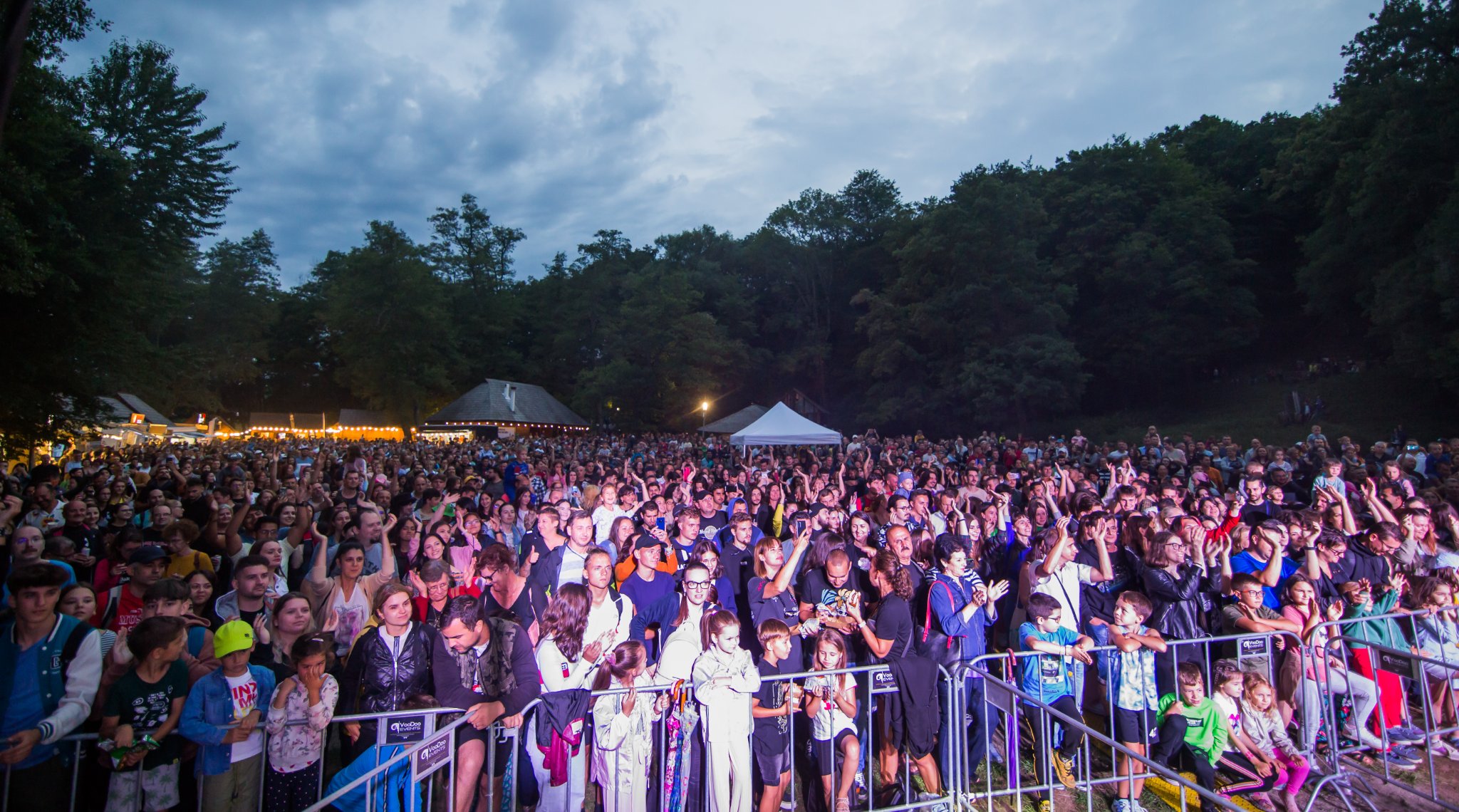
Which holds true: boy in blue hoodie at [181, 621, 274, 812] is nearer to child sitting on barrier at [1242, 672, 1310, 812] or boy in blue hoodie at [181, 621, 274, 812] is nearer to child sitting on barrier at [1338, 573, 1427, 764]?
child sitting on barrier at [1242, 672, 1310, 812]

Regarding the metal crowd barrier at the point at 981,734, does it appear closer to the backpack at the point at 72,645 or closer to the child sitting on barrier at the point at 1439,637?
the child sitting on barrier at the point at 1439,637

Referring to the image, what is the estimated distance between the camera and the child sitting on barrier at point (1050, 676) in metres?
3.99

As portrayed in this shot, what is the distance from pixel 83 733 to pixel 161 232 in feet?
54.1

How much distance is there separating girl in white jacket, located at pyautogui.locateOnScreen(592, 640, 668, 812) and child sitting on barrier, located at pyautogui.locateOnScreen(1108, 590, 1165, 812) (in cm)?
263

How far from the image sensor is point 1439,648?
4.75m

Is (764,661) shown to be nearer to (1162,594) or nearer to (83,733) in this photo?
(1162,594)

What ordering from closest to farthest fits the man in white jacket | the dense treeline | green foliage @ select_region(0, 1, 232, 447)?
the man in white jacket, green foliage @ select_region(0, 1, 232, 447), the dense treeline

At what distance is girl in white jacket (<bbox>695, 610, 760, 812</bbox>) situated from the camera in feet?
11.3

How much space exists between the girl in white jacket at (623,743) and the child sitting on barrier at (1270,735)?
3422 millimetres

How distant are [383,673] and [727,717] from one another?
1.67 meters

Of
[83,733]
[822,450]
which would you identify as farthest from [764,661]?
[822,450]

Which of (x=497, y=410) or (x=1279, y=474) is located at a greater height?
(x=497, y=410)

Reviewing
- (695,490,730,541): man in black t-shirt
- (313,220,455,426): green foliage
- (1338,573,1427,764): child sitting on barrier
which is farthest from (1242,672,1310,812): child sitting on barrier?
(313,220,455,426): green foliage

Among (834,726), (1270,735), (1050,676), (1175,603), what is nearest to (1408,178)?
(1175,603)
